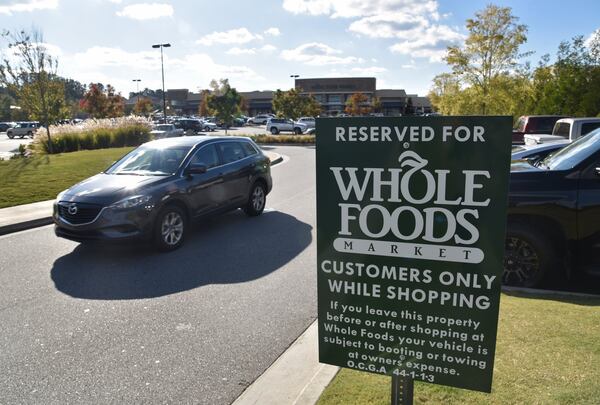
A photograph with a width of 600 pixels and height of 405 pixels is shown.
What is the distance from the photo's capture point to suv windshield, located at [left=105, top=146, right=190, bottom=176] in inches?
284

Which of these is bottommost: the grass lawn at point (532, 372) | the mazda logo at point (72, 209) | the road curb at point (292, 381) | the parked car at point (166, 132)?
the road curb at point (292, 381)

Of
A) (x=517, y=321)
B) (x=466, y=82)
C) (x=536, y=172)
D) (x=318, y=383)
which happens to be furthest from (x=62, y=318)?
(x=466, y=82)

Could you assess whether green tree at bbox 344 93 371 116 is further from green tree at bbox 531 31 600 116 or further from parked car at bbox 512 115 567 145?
parked car at bbox 512 115 567 145

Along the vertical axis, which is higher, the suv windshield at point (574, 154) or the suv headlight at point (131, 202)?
the suv windshield at point (574, 154)

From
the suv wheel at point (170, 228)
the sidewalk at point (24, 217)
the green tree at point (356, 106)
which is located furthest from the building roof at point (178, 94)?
the suv wheel at point (170, 228)

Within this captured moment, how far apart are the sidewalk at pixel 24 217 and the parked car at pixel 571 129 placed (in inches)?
509

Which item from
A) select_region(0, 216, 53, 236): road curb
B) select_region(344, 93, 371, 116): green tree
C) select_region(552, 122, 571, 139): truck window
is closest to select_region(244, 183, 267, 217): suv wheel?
select_region(0, 216, 53, 236): road curb

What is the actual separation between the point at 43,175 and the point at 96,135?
35.3 feet

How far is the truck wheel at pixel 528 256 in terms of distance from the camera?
4871 millimetres

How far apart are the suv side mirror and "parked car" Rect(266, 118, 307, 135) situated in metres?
35.8

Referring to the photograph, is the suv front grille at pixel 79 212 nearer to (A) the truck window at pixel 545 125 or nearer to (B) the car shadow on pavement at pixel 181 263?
(B) the car shadow on pavement at pixel 181 263

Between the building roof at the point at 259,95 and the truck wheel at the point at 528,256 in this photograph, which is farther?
the building roof at the point at 259,95

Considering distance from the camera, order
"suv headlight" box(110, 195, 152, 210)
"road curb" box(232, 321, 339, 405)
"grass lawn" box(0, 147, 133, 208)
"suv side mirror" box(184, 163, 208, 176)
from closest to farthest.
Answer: "road curb" box(232, 321, 339, 405), "suv headlight" box(110, 195, 152, 210), "suv side mirror" box(184, 163, 208, 176), "grass lawn" box(0, 147, 133, 208)

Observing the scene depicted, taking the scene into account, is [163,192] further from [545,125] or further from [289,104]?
[289,104]
